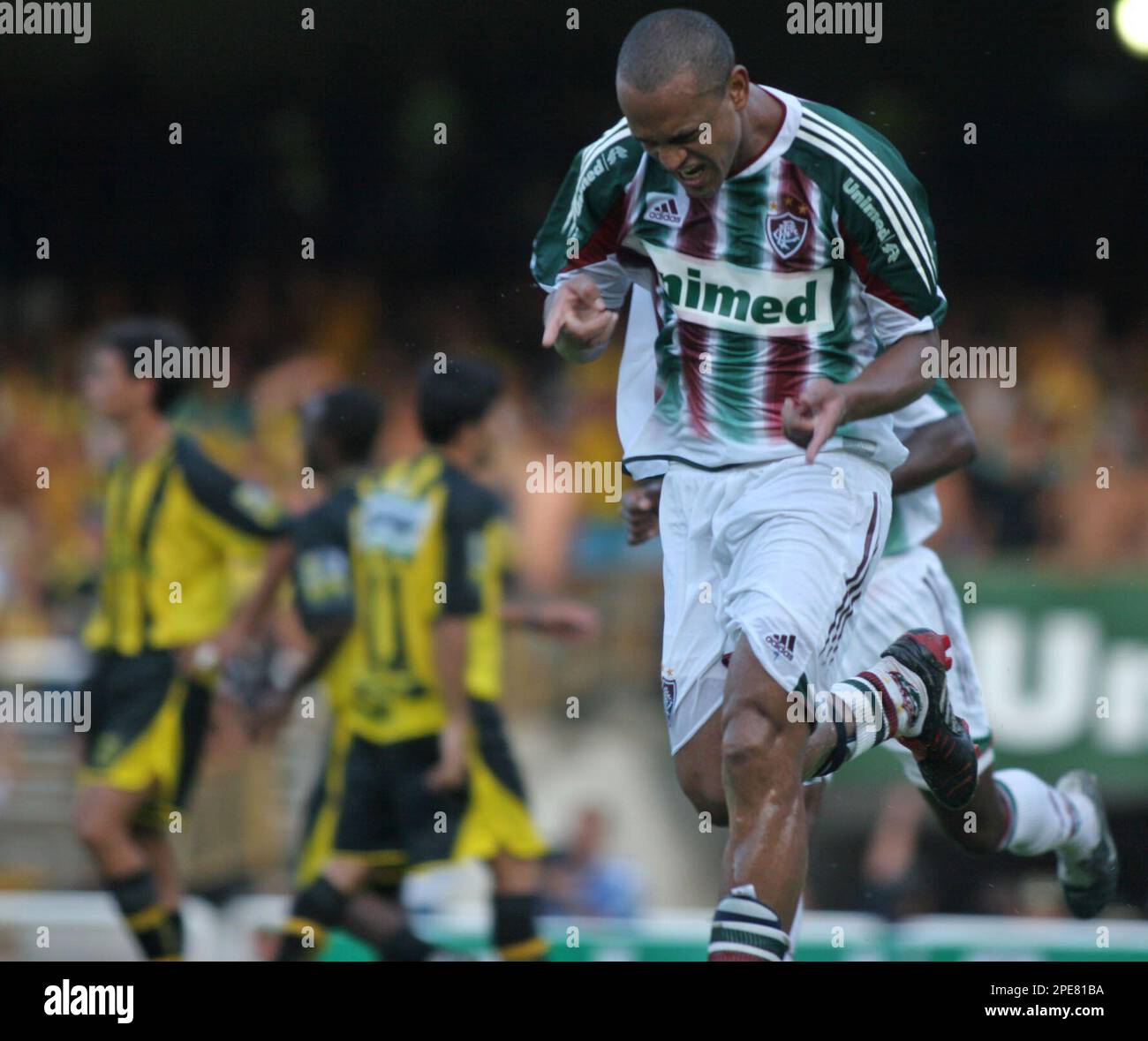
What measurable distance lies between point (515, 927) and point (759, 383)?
2819 mm

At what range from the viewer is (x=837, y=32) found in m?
5.90

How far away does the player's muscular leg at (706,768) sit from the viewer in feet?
15.2

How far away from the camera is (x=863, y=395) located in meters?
4.30

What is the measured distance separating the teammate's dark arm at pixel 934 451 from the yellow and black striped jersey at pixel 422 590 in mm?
2154

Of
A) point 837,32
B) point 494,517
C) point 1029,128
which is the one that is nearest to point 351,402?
point 494,517

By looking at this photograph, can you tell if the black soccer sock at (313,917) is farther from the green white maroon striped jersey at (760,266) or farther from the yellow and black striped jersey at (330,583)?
the green white maroon striped jersey at (760,266)

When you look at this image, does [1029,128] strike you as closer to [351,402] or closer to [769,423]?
[351,402]

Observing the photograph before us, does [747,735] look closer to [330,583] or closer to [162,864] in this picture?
[330,583]

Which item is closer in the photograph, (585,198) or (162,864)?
(585,198)

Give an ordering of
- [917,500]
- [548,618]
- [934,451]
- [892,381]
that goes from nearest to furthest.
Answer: [892,381], [934,451], [917,500], [548,618]

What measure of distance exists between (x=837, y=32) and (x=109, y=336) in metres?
2.89

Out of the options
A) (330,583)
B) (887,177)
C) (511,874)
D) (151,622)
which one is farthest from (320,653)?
(887,177)

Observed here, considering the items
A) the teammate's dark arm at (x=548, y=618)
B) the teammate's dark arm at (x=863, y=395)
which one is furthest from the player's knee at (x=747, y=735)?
the teammate's dark arm at (x=548, y=618)
